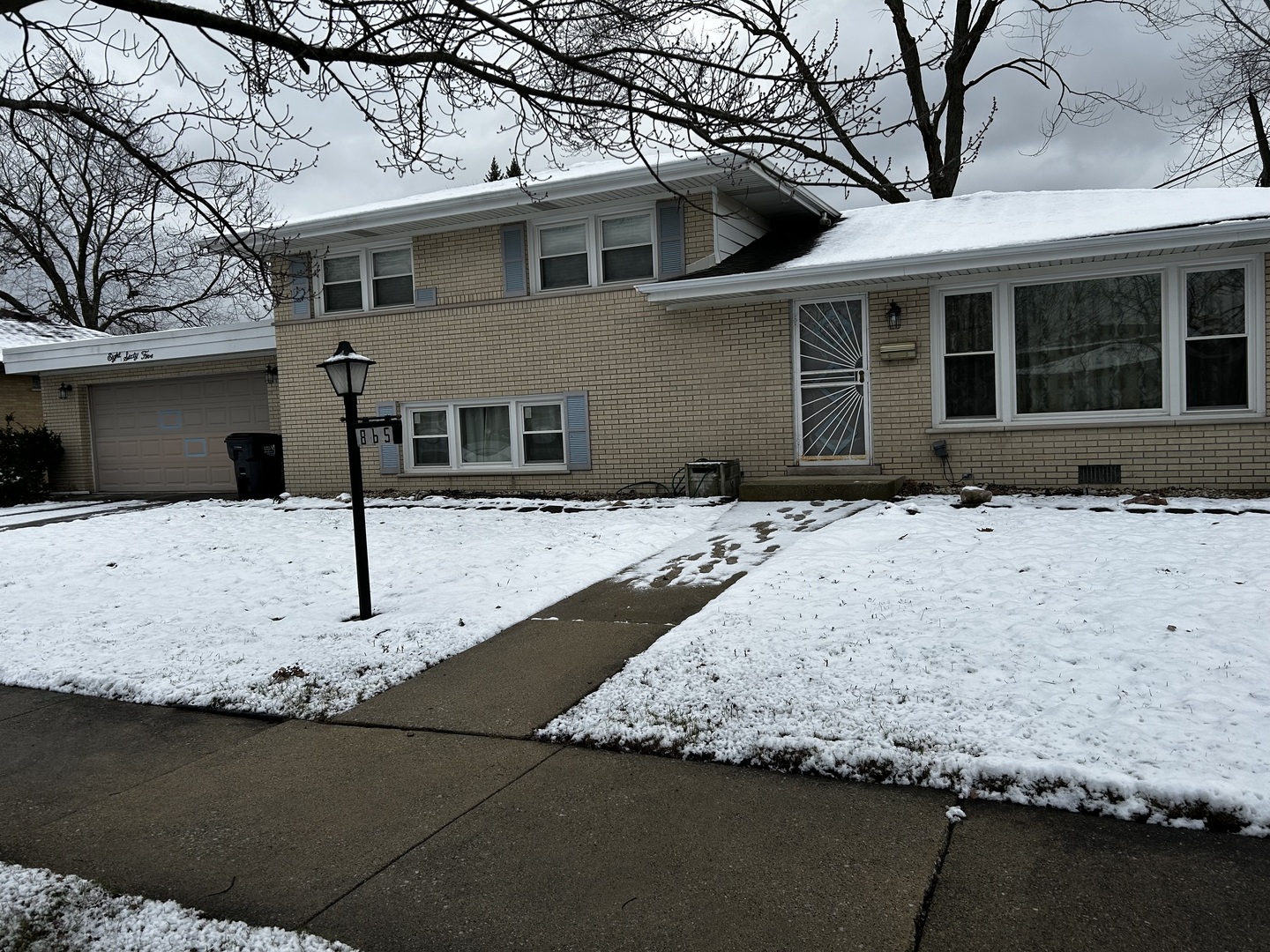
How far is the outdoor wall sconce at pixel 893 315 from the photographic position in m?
11.4

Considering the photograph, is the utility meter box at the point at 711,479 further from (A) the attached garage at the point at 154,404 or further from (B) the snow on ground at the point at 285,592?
(A) the attached garage at the point at 154,404

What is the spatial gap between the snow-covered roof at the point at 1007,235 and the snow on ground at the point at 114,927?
9.68 m

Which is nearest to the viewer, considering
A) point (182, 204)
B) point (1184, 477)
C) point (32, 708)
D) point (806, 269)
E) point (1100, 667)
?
point (1100, 667)

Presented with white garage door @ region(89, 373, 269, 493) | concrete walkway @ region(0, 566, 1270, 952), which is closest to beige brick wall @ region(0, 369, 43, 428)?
white garage door @ region(89, 373, 269, 493)

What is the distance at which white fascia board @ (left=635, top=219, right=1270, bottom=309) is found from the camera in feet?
30.6

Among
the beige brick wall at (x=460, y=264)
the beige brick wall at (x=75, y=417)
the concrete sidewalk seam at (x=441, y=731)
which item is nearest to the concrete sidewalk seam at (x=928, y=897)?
the concrete sidewalk seam at (x=441, y=731)

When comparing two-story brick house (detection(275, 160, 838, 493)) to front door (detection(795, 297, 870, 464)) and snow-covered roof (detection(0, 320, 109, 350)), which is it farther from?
snow-covered roof (detection(0, 320, 109, 350))

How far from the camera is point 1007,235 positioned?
1078 cm

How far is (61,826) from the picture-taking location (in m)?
3.78

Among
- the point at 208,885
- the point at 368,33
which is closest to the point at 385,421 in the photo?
the point at 368,33

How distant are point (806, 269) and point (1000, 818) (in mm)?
8603

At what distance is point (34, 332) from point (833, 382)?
22.0 meters

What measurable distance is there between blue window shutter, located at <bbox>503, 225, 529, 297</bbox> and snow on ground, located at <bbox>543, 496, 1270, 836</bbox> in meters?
7.97

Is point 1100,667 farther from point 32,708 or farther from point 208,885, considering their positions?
point 32,708
